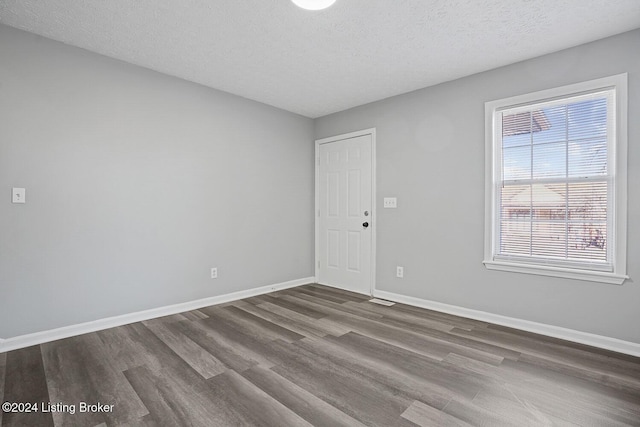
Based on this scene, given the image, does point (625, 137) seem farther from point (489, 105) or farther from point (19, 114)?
point (19, 114)

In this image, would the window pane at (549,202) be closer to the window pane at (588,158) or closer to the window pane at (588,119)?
the window pane at (588,158)

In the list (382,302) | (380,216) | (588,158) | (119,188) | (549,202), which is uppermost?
(588,158)

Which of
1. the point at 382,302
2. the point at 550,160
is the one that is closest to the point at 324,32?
the point at 550,160

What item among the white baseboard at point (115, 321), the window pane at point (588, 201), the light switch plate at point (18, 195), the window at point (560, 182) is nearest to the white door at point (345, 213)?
the white baseboard at point (115, 321)

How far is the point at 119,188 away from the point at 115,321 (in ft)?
4.20

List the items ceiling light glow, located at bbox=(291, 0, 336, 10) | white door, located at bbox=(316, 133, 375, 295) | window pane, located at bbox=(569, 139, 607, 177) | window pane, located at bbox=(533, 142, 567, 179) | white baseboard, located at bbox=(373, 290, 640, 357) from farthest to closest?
white door, located at bbox=(316, 133, 375, 295) → window pane, located at bbox=(533, 142, 567, 179) → window pane, located at bbox=(569, 139, 607, 177) → white baseboard, located at bbox=(373, 290, 640, 357) → ceiling light glow, located at bbox=(291, 0, 336, 10)

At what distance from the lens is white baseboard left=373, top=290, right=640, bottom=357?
Result: 251cm

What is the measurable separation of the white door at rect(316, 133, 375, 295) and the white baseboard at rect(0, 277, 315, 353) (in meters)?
1.04

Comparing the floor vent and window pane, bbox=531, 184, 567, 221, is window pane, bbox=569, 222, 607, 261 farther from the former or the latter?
the floor vent

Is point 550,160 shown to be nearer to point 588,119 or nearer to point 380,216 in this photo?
point 588,119

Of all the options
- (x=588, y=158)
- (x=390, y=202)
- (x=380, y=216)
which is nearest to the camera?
(x=588, y=158)

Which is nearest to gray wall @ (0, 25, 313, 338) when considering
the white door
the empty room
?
the empty room

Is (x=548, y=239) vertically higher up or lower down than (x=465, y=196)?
lower down

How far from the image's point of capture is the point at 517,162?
3.07 meters
